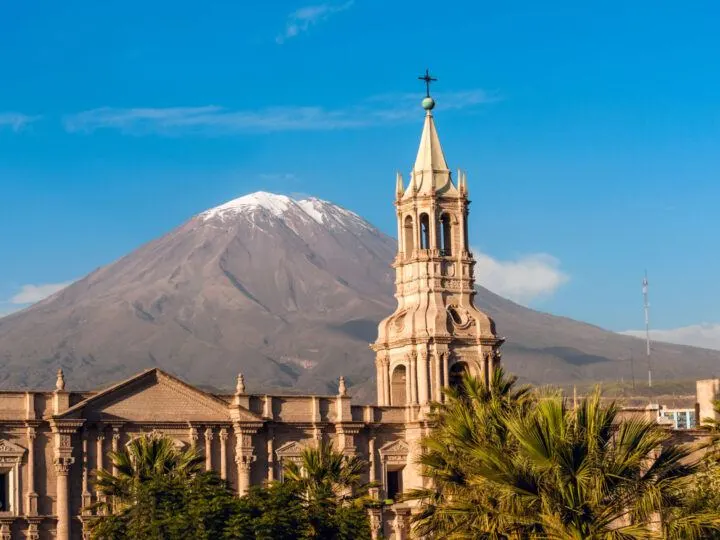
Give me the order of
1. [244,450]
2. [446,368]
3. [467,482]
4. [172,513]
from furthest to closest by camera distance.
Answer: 1. [446,368]
2. [244,450]
3. [172,513]
4. [467,482]

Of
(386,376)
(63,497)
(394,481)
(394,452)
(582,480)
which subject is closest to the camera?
(582,480)

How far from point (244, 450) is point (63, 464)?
974 centimetres

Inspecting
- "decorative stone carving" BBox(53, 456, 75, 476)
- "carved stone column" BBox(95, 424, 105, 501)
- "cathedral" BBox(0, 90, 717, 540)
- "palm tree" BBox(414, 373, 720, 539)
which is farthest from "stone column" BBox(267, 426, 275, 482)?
"palm tree" BBox(414, 373, 720, 539)

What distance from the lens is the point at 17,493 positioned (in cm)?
7994

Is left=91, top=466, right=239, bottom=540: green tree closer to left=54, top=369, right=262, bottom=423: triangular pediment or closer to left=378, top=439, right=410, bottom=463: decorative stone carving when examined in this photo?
left=54, top=369, right=262, bottom=423: triangular pediment

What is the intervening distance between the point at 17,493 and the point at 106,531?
18.4 meters

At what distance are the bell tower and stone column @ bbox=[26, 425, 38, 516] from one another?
67.4 ft

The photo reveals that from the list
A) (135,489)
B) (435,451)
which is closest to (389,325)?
(135,489)

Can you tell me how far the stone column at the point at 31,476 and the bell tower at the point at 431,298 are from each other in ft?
67.4

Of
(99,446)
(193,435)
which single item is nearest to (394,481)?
(193,435)

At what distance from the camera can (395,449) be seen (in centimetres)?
9044

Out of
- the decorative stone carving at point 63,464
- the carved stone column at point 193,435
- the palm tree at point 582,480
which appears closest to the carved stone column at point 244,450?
the carved stone column at point 193,435

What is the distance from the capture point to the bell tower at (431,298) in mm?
90875

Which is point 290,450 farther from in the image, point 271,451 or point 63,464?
Answer: point 63,464
